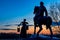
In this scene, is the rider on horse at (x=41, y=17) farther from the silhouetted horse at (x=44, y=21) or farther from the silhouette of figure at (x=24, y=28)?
the silhouette of figure at (x=24, y=28)

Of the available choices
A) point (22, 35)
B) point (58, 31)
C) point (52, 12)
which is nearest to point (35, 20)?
point (22, 35)

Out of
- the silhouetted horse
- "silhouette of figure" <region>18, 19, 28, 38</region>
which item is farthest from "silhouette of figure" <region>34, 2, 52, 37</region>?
"silhouette of figure" <region>18, 19, 28, 38</region>

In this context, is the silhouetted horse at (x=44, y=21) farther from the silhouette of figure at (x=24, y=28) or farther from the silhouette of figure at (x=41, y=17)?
the silhouette of figure at (x=24, y=28)

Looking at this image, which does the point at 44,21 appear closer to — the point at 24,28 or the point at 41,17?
the point at 41,17

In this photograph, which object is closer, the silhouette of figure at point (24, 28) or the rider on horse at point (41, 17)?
the rider on horse at point (41, 17)

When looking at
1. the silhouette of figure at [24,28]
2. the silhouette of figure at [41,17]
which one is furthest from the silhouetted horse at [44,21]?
the silhouette of figure at [24,28]

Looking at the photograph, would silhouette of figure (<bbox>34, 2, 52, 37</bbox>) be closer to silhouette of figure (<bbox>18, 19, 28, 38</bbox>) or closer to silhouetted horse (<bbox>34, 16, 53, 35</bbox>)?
silhouetted horse (<bbox>34, 16, 53, 35</bbox>)

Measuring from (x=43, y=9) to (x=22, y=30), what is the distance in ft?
32.3

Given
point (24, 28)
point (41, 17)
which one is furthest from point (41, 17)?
point (24, 28)

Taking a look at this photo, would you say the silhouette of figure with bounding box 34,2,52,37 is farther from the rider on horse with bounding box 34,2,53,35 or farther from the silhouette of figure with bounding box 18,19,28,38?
the silhouette of figure with bounding box 18,19,28,38

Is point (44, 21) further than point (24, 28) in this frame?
No

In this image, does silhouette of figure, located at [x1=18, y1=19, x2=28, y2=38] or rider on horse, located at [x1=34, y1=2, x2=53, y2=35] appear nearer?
rider on horse, located at [x1=34, y1=2, x2=53, y2=35]

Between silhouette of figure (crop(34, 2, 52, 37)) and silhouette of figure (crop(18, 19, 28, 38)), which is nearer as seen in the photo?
silhouette of figure (crop(34, 2, 52, 37))

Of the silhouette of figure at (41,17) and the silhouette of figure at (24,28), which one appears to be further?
the silhouette of figure at (24,28)
